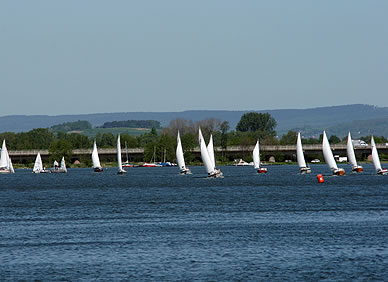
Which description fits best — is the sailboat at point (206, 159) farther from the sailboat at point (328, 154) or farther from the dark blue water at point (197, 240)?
the dark blue water at point (197, 240)

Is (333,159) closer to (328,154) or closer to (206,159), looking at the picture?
(328,154)

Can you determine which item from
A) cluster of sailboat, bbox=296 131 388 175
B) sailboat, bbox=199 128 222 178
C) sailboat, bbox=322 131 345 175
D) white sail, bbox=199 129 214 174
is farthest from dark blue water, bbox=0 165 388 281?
cluster of sailboat, bbox=296 131 388 175

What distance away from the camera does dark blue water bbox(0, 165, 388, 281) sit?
4075cm

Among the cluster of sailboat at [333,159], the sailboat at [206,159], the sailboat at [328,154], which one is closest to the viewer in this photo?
the sailboat at [206,159]

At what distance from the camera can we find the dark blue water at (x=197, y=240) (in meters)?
40.8

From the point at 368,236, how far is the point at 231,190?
58425 millimetres

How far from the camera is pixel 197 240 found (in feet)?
170

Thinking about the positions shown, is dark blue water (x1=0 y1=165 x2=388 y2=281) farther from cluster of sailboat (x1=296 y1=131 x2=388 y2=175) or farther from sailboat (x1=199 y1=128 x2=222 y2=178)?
cluster of sailboat (x1=296 y1=131 x2=388 y2=175)

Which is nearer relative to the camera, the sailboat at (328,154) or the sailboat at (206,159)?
the sailboat at (206,159)

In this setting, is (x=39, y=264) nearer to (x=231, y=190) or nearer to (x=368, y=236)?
(x=368, y=236)

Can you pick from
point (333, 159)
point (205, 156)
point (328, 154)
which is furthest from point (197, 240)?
point (333, 159)

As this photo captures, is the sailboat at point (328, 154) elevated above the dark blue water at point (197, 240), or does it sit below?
above

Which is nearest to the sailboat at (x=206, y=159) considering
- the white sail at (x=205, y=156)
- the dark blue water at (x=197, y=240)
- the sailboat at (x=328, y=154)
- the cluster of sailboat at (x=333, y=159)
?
the white sail at (x=205, y=156)

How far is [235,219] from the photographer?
65.7 metres
